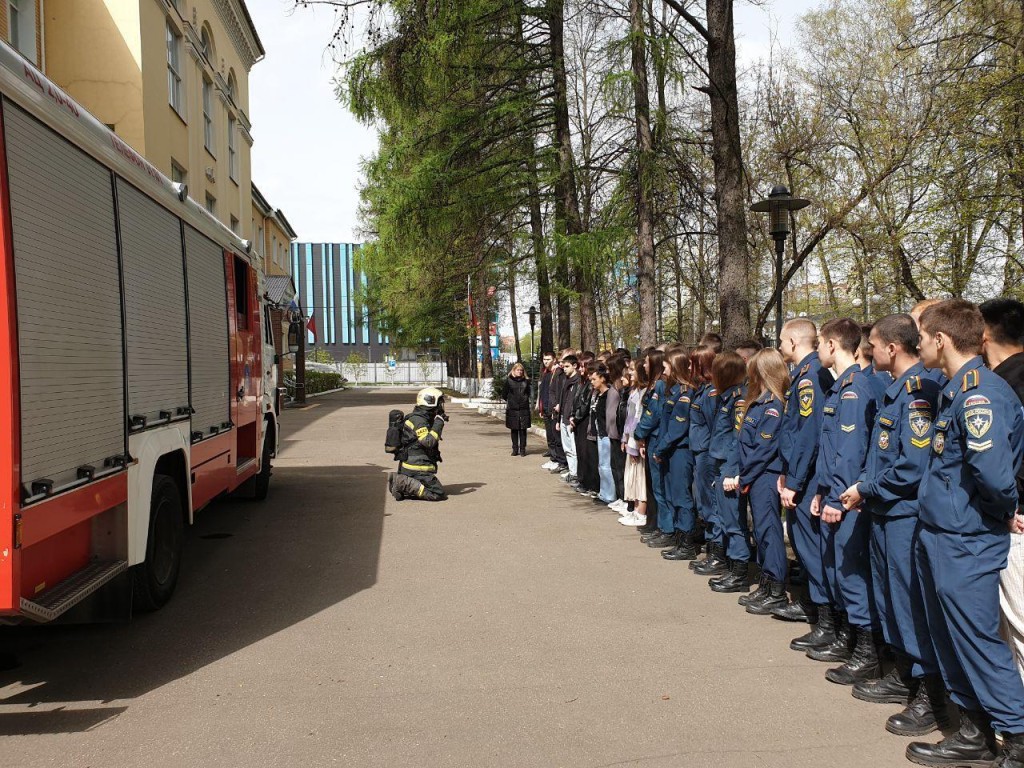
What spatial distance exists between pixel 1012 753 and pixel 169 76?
22.8 m

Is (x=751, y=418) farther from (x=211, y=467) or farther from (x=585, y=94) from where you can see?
(x=585, y=94)

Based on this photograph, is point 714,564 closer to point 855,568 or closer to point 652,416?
point 652,416

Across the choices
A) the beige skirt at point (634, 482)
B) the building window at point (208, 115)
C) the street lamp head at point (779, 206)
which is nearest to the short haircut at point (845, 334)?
the beige skirt at point (634, 482)

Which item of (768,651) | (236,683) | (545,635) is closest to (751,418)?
(768,651)

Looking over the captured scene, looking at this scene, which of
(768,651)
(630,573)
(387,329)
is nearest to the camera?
(768,651)

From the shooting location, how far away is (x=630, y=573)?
703 centimetres

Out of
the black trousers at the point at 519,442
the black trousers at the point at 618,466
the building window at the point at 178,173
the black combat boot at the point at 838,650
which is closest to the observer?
the black combat boot at the point at 838,650

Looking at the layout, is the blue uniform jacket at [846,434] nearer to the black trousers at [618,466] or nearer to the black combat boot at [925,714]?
the black combat boot at [925,714]

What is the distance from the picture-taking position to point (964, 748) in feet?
11.8

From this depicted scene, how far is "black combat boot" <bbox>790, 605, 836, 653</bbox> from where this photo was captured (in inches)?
199

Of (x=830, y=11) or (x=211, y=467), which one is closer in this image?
(x=211, y=467)

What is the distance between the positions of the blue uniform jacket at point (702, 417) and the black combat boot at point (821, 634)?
204 cm

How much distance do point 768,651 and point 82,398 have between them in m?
4.22

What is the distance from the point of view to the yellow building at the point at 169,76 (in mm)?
18109
